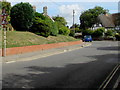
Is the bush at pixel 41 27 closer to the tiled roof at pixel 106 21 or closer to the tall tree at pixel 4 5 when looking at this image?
the tall tree at pixel 4 5

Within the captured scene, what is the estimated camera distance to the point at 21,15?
87.6ft

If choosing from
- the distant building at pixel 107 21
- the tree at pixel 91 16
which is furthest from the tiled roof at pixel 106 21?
the tree at pixel 91 16

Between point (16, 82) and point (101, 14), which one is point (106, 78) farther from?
point (101, 14)

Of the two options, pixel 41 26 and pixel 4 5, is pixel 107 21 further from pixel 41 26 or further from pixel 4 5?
pixel 4 5

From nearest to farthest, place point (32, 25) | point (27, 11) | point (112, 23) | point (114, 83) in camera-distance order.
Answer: point (114, 83) < point (27, 11) < point (32, 25) < point (112, 23)

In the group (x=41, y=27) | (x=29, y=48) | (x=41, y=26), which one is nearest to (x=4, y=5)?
(x=41, y=26)

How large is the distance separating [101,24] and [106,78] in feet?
277

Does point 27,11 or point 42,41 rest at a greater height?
point 27,11

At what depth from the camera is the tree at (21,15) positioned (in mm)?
26766

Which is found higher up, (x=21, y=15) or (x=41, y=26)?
(x=21, y=15)

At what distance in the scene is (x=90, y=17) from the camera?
9875cm

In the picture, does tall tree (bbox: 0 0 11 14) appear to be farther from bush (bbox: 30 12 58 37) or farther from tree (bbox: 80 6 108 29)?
tree (bbox: 80 6 108 29)

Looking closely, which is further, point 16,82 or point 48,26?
point 48,26

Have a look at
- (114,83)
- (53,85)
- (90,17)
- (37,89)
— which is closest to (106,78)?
(114,83)
